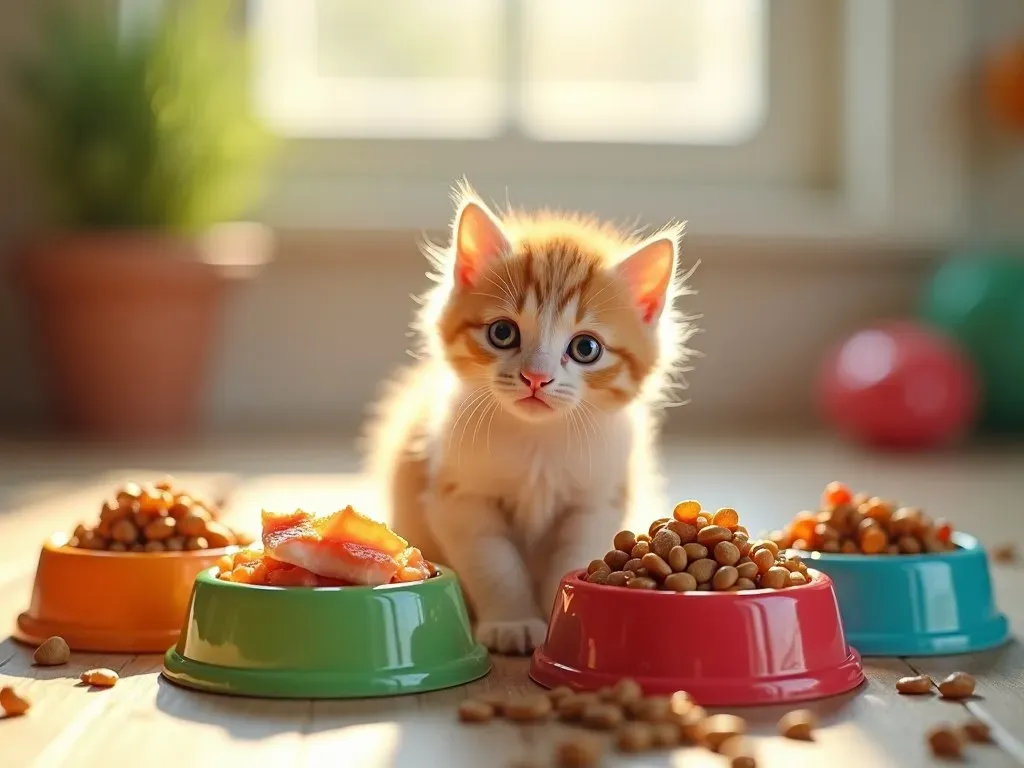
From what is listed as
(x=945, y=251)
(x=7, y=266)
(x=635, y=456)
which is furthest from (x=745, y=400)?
(x=635, y=456)

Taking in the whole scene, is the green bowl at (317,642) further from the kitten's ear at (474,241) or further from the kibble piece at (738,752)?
the kitten's ear at (474,241)

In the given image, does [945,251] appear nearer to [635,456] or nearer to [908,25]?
[908,25]

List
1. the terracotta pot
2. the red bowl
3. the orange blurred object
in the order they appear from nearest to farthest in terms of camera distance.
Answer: the red bowl → the terracotta pot → the orange blurred object

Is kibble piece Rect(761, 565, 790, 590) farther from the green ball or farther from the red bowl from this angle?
the green ball

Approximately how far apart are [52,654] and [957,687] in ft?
3.02

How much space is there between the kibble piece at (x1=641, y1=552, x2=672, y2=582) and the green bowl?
21 cm

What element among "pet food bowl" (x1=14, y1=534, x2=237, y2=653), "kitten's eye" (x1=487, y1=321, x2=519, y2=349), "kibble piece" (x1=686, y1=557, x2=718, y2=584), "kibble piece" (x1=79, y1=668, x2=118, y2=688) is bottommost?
"kibble piece" (x1=79, y1=668, x2=118, y2=688)

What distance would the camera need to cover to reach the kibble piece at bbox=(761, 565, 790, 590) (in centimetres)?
136

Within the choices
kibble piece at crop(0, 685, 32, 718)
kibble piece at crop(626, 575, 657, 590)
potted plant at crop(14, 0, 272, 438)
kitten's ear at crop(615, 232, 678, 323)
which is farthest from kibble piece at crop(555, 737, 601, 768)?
potted plant at crop(14, 0, 272, 438)

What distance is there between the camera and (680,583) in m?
1.34

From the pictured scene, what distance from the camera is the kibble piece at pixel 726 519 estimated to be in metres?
1.45

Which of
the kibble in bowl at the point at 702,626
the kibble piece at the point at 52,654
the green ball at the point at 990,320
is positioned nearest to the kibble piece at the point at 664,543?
the kibble in bowl at the point at 702,626

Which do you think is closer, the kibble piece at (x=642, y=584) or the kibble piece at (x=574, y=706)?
the kibble piece at (x=574, y=706)

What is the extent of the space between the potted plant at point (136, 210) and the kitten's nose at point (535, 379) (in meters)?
2.33
